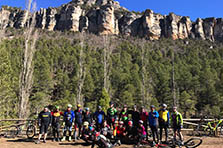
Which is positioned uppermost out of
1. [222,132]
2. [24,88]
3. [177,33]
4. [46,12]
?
[46,12]

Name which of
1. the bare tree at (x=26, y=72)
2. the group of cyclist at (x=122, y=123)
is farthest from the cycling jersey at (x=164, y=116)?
the bare tree at (x=26, y=72)

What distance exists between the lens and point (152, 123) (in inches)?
284

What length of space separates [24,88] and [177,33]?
314 feet

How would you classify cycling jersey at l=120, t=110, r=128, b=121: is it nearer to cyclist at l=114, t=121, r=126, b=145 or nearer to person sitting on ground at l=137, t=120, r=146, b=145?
cyclist at l=114, t=121, r=126, b=145

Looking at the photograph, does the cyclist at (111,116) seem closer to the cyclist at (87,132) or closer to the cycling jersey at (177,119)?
A: the cyclist at (87,132)

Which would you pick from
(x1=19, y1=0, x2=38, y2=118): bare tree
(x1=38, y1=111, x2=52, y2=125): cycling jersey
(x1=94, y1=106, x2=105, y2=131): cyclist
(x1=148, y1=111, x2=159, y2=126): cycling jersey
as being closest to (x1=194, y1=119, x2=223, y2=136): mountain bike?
(x1=148, y1=111, x2=159, y2=126): cycling jersey

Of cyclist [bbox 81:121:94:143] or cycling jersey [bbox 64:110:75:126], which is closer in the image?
cyclist [bbox 81:121:94:143]

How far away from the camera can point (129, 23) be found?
339ft

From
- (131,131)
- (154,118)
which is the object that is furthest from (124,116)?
(154,118)

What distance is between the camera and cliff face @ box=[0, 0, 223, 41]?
9719 centimetres

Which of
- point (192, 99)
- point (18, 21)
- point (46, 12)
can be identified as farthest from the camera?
point (46, 12)

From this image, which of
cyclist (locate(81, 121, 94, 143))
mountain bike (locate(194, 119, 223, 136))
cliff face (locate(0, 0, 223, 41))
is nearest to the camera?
cyclist (locate(81, 121, 94, 143))

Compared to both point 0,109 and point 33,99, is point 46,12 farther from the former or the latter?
point 0,109

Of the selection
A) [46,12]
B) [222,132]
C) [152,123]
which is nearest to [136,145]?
[152,123]
